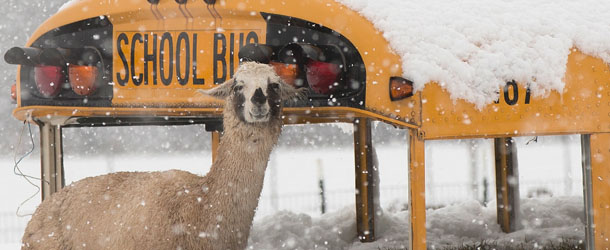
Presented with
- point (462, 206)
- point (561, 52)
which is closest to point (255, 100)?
point (561, 52)

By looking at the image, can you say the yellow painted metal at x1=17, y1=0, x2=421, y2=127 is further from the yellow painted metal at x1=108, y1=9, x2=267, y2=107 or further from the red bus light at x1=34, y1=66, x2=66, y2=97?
the red bus light at x1=34, y1=66, x2=66, y2=97

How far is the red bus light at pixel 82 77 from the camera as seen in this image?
4.39m

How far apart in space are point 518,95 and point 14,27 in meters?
28.3

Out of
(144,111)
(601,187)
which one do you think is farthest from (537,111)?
(144,111)

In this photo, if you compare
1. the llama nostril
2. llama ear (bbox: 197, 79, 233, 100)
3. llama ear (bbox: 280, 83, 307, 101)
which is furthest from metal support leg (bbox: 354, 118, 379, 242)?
the llama nostril

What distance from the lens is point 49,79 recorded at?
172 inches

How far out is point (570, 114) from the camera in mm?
4523

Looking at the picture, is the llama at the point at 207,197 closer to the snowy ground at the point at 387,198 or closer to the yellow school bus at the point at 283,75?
the yellow school bus at the point at 283,75

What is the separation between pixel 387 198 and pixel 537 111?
452 inches

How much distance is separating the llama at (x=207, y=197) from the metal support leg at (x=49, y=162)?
94 centimetres

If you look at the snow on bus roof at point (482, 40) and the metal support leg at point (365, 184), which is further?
the metal support leg at point (365, 184)

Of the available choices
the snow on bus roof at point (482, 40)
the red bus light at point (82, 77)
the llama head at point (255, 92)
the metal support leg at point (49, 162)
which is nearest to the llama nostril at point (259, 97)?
the llama head at point (255, 92)

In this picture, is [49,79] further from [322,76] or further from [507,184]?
[507,184]

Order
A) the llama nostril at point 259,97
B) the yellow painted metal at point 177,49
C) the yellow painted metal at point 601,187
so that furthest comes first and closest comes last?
the yellow painted metal at point 601,187
the yellow painted metal at point 177,49
the llama nostril at point 259,97
